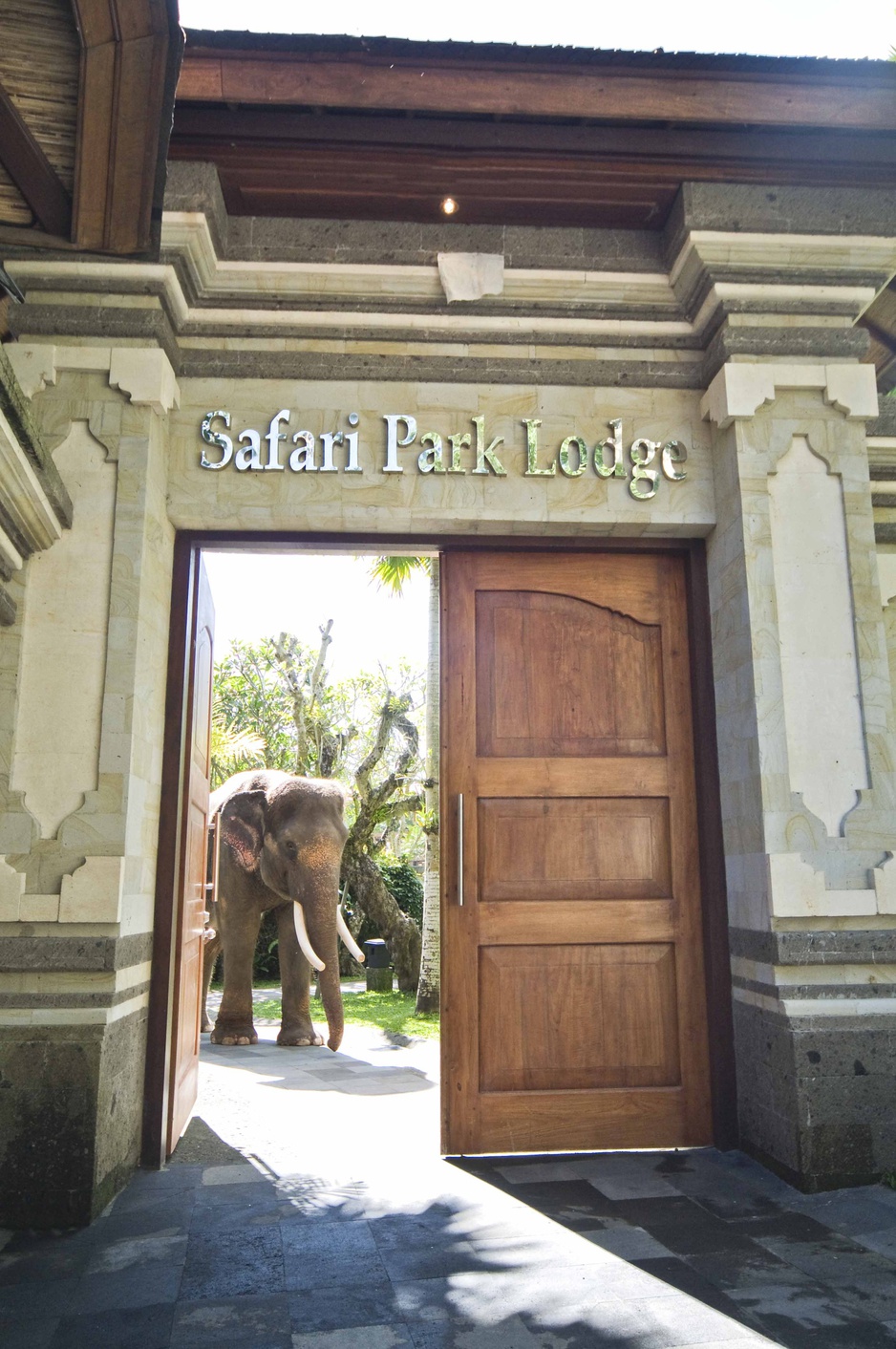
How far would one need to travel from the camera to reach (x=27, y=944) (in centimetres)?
424

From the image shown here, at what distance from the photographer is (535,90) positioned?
185 inches

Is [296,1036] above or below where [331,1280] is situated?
below

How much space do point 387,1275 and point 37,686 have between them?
2.79 m

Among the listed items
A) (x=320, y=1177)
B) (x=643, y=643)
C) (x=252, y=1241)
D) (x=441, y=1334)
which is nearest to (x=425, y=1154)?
(x=320, y=1177)

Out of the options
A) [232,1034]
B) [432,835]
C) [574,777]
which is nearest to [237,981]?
[232,1034]

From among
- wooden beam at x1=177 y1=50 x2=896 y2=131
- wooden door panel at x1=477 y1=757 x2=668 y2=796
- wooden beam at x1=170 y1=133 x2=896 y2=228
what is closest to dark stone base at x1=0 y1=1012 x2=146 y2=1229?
wooden door panel at x1=477 y1=757 x2=668 y2=796

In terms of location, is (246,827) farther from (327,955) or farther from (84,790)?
(84,790)

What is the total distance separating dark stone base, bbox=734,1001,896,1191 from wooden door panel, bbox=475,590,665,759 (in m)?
1.59

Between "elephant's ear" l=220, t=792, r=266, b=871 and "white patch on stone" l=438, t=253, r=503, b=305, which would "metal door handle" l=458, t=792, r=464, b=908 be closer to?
"white patch on stone" l=438, t=253, r=503, b=305

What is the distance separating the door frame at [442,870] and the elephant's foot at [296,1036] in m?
4.14

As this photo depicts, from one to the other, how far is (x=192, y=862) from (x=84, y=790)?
3.71ft

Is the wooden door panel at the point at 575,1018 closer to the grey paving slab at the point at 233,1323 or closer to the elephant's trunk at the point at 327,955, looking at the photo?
the grey paving slab at the point at 233,1323

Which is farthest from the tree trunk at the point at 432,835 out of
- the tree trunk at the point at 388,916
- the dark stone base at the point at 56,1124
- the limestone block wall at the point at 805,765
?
the dark stone base at the point at 56,1124

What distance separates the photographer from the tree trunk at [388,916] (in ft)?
48.2
